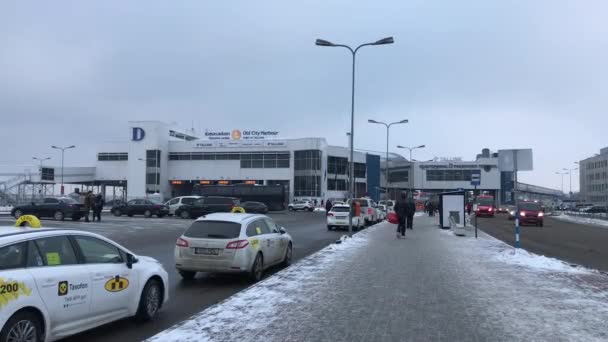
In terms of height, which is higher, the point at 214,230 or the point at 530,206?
the point at 530,206

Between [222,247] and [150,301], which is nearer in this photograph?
[150,301]

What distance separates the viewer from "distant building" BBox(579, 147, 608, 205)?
121 meters

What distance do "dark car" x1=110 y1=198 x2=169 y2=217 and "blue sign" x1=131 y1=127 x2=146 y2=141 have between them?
46.8m

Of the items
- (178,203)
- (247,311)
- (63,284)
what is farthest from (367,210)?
(63,284)

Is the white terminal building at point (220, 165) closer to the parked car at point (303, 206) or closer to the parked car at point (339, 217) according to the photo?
the parked car at point (303, 206)

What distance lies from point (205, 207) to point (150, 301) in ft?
112

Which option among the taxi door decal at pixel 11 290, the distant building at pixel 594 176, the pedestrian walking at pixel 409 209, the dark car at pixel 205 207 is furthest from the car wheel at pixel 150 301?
the distant building at pixel 594 176

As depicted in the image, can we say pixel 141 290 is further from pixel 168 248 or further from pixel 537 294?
pixel 168 248

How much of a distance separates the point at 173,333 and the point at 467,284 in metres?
6.39

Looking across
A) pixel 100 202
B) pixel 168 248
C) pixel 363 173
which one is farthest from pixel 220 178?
pixel 168 248

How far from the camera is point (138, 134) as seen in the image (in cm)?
8844

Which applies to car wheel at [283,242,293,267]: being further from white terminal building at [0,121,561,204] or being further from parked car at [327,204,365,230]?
white terminal building at [0,121,561,204]

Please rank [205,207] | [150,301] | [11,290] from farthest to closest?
[205,207] → [150,301] → [11,290]

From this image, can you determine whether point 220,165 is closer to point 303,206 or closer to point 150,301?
point 303,206
